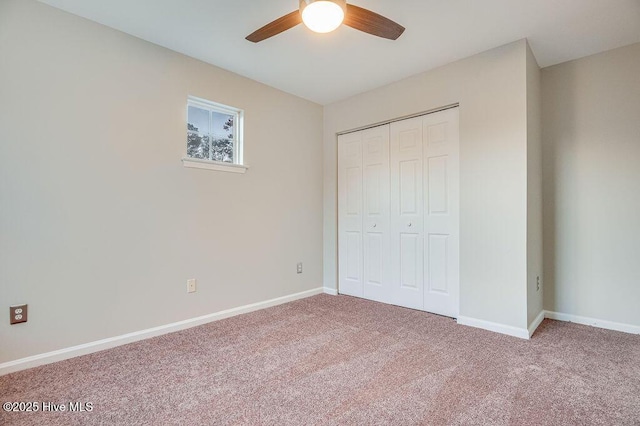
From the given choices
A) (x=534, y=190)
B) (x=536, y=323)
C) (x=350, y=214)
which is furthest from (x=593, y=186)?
(x=350, y=214)

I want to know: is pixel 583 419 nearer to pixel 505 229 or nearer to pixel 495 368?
pixel 495 368

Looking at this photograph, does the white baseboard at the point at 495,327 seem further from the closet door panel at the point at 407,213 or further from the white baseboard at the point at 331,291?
the white baseboard at the point at 331,291

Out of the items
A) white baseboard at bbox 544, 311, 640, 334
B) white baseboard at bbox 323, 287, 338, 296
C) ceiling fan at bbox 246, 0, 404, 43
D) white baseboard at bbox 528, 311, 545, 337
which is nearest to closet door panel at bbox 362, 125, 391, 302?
white baseboard at bbox 323, 287, 338, 296

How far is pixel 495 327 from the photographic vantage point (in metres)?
2.63

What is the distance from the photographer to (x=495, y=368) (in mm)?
1984

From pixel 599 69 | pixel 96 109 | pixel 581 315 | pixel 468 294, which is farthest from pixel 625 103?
pixel 96 109

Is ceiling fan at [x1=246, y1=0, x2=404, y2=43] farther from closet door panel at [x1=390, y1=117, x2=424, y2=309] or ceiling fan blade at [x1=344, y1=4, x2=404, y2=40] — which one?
closet door panel at [x1=390, y1=117, x2=424, y2=309]

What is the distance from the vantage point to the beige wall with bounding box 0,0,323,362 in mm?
2010

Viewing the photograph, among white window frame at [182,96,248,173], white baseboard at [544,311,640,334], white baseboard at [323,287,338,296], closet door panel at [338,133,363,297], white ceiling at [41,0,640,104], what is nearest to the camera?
white ceiling at [41,0,640,104]

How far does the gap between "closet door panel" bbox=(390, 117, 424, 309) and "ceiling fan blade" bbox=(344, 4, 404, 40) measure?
1.48 metres

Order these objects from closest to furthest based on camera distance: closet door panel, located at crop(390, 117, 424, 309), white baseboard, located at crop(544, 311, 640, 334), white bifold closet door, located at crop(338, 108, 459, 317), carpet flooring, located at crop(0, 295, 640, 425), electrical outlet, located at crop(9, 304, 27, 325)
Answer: carpet flooring, located at crop(0, 295, 640, 425) → electrical outlet, located at crop(9, 304, 27, 325) → white baseboard, located at crop(544, 311, 640, 334) → white bifold closet door, located at crop(338, 108, 459, 317) → closet door panel, located at crop(390, 117, 424, 309)

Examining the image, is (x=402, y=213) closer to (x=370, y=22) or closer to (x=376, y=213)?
(x=376, y=213)

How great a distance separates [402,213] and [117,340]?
281cm

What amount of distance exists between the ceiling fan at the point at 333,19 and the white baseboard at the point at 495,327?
7.84ft
